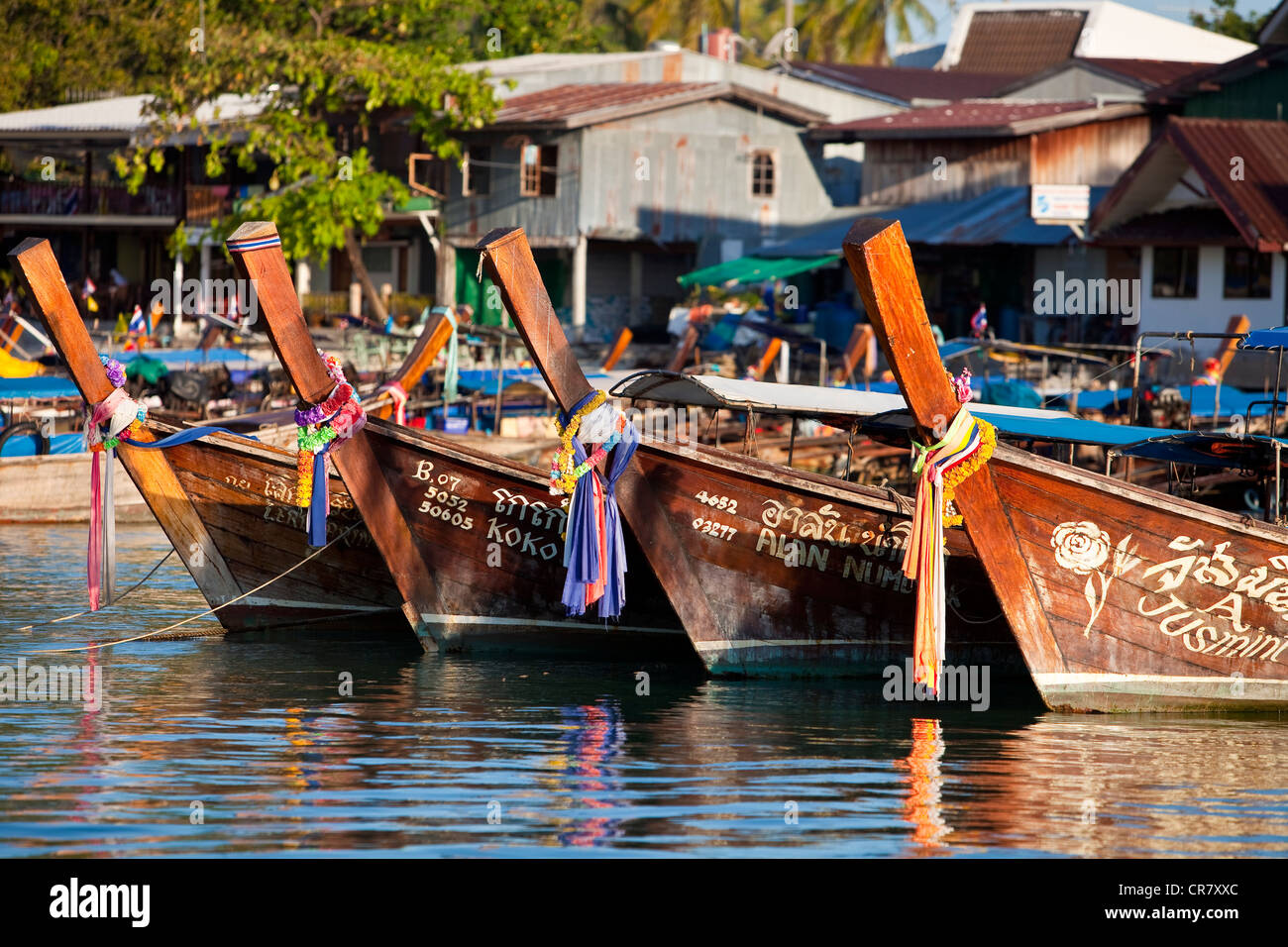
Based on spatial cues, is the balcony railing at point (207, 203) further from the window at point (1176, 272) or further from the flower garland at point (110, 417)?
the flower garland at point (110, 417)

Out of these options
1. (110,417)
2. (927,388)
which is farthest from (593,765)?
(110,417)

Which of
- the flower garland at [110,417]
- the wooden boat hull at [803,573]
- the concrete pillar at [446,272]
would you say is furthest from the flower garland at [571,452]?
the concrete pillar at [446,272]

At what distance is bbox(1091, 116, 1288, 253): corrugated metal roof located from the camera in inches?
1012

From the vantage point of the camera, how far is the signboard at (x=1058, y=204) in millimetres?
29641

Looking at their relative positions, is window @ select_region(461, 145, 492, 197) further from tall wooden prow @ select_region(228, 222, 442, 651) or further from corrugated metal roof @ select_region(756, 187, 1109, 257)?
tall wooden prow @ select_region(228, 222, 442, 651)

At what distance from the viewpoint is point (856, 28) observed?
55.7m

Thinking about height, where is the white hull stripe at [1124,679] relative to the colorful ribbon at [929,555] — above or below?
below

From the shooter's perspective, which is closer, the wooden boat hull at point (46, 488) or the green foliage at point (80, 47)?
the wooden boat hull at point (46, 488)

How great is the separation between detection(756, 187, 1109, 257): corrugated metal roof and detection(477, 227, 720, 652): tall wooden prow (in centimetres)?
2002

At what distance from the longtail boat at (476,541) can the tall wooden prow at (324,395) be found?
1 cm

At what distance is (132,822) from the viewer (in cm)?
838

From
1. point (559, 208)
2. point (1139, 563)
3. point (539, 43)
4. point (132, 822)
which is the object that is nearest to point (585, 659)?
point (1139, 563)

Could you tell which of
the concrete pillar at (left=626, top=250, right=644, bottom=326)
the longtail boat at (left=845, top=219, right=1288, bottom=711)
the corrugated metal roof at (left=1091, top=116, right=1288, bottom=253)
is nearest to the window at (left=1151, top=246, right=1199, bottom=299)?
the corrugated metal roof at (left=1091, top=116, right=1288, bottom=253)
